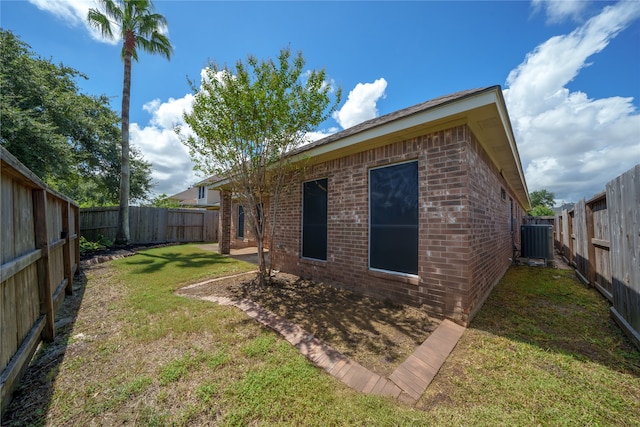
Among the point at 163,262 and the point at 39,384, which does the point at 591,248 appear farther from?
the point at 163,262

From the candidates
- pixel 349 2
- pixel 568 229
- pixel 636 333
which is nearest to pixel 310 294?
pixel 636 333

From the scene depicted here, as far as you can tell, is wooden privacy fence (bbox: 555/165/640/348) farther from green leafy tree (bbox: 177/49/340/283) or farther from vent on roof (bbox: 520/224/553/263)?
green leafy tree (bbox: 177/49/340/283)

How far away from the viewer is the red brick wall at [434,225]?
132 inches

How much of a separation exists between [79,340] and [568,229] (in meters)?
12.7

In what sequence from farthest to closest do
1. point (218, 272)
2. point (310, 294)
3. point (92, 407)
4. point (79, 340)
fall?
1. point (218, 272)
2. point (310, 294)
3. point (79, 340)
4. point (92, 407)

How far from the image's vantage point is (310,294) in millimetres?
4496

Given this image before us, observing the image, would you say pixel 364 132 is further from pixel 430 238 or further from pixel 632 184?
pixel 632 184

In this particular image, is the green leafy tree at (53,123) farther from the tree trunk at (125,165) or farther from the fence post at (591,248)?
the fence post at (591,248)

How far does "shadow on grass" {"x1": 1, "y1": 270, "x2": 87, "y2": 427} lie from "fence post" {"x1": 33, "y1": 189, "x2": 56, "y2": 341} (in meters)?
0.21

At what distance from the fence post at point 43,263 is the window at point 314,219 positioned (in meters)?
4.19

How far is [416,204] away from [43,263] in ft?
17.1

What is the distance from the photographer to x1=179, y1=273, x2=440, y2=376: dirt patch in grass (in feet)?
8.54

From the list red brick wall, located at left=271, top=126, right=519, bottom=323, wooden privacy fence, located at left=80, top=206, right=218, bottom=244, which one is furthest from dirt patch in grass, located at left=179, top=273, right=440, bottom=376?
wooden privacy fence, located at left=80, top=206, right=218, bottom=244

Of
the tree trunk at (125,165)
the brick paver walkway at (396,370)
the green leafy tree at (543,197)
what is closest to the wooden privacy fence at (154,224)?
the tree trunk at (125,165)
